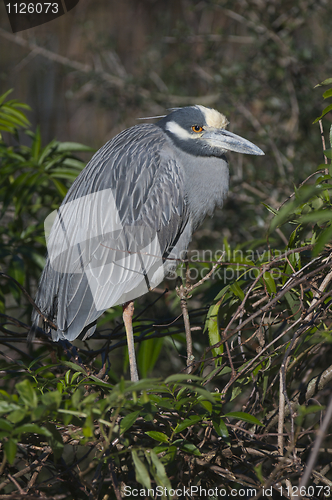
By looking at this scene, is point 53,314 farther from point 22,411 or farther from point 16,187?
point 22,411

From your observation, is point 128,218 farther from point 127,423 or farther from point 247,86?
point 247,86

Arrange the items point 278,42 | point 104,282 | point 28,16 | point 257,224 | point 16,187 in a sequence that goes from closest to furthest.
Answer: point 104,282
point 16,187
point 257,224
point 278,42
point 28,16

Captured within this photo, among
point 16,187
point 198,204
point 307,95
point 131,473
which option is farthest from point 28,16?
point 131,473

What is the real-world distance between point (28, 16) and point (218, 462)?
3.87 metres

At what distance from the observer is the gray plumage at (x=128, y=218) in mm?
2176

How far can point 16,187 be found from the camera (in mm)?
2430

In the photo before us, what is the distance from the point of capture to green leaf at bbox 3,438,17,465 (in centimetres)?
100

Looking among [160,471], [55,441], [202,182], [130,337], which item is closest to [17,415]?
[55,441]

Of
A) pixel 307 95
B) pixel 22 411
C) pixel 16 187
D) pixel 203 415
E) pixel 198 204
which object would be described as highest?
pixel 307 95
